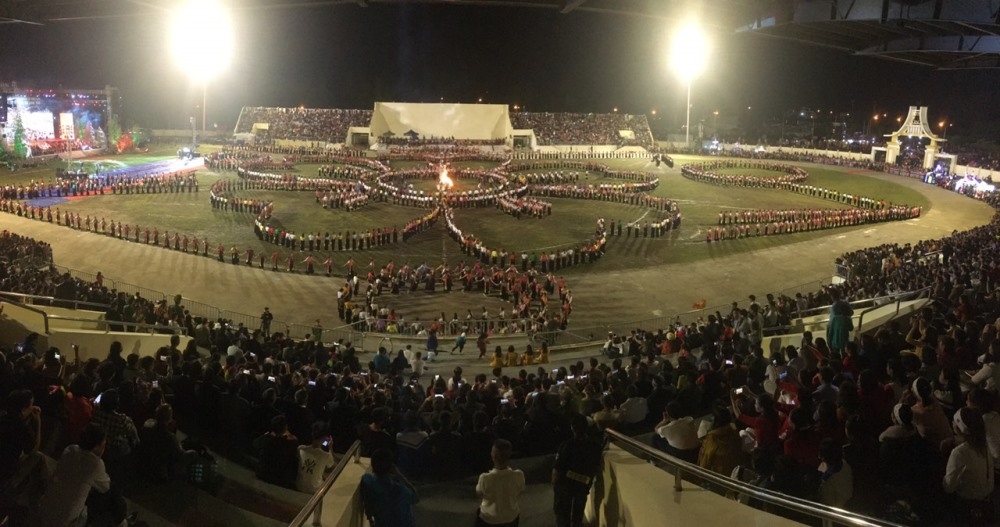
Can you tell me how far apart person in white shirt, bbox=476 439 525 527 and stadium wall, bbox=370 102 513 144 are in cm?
8174

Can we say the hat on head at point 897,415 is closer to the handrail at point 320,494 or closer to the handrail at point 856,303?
the handrail at point 320,494

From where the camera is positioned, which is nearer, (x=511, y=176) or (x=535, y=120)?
(x=511, y=176)

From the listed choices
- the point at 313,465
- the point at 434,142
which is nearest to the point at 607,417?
the point at 313,465

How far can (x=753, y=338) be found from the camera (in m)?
13.8

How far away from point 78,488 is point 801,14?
1084 inches

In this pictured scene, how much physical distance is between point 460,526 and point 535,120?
88327 mm

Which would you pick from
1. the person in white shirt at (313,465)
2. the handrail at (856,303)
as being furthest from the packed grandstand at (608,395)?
the handrail at (856,303)

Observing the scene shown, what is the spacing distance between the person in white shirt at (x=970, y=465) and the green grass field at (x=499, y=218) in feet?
81.4

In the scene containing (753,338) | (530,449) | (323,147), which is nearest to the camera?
(530,449)

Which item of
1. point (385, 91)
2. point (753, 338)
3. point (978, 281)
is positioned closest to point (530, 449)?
point (753, 338)

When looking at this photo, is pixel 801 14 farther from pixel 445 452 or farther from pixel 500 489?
pixel 500 489

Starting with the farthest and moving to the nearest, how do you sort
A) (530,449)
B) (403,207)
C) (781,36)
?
(403,207) → (781,36) → (530,449)

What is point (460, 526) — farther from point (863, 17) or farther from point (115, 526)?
point (863, 17)

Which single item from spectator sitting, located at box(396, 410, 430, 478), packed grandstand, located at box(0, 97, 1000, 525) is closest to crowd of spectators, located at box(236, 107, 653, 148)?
packed grandstand, located at box(0, 97, 1000, 525)
